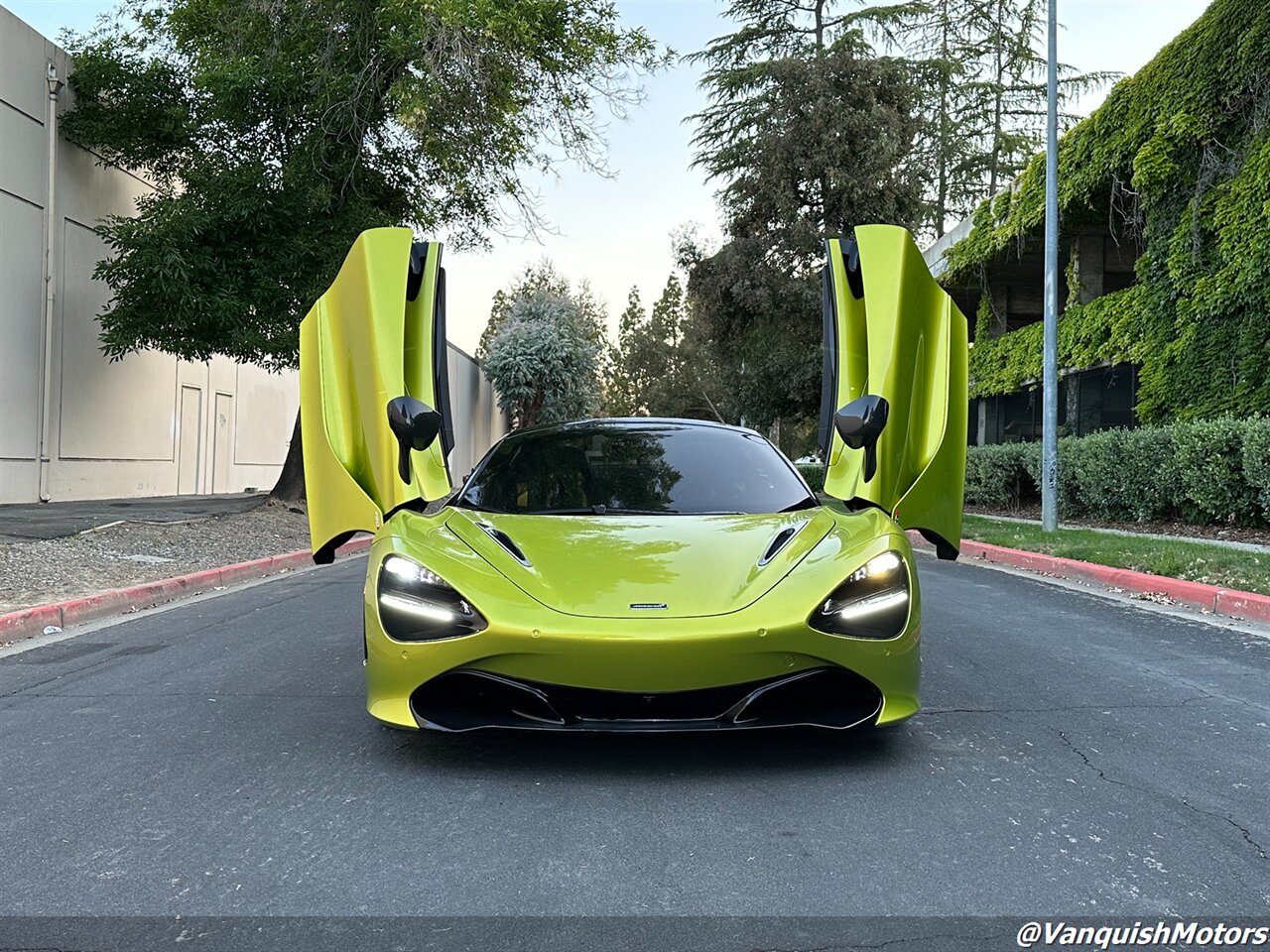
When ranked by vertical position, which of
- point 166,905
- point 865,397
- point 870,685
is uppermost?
point 865,397

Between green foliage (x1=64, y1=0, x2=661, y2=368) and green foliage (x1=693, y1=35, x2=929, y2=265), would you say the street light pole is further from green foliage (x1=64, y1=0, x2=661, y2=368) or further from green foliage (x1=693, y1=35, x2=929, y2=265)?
green foliage (x1=693, y1=35, x2=929, y2=265)

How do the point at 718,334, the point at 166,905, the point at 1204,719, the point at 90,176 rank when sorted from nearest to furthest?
the point at 166,905 → the point at 1204,719 → the point at 90,176 → the point at 718,334

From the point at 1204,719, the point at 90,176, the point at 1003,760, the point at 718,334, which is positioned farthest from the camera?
the point at 718,334

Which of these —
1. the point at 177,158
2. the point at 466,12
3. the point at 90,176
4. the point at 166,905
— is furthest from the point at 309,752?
the point at 90,176

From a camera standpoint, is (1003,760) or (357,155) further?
(357,155)

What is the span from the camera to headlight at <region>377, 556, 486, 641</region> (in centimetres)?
342

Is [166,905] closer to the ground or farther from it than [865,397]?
closer to the ground

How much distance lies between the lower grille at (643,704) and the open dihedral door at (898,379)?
1384 mm

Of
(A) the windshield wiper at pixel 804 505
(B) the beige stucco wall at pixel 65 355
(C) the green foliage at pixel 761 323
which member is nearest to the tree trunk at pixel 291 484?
(B) the beige stucco wall at pixel 65 355

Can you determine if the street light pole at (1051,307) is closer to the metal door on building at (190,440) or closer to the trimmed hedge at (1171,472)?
the trimmed hedge at (1171,472)

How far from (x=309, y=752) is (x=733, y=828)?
1709 mm

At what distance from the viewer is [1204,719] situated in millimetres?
4340

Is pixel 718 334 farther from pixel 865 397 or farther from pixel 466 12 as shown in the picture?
pixel 865 397

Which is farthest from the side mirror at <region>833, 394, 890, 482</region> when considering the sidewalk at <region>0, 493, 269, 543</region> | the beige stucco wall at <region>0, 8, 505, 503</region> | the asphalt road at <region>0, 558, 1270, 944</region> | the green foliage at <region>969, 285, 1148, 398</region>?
the beige stucco wall at <region>0, 8, 505, 503</region>
